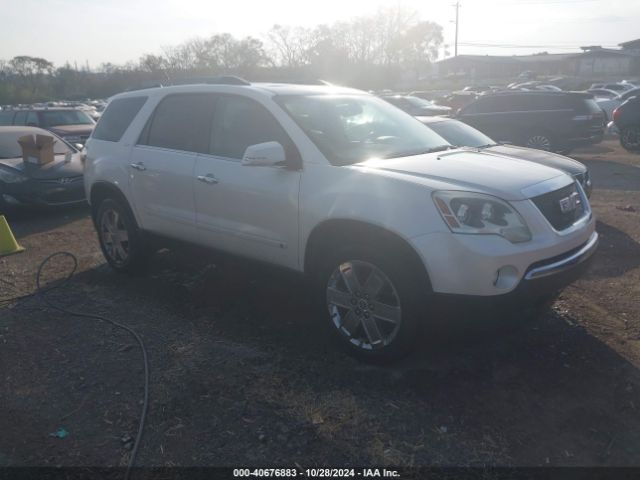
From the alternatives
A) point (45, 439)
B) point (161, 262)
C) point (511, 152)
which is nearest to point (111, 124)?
point (161, 262)

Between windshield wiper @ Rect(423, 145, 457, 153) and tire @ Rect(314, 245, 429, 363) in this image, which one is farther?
windshield wiper @ Rect(423, 145, 457, 153)

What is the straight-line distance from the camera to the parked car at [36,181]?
8734 mm

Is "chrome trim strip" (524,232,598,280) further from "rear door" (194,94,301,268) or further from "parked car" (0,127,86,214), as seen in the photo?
"parked car" (0,127,86,214)

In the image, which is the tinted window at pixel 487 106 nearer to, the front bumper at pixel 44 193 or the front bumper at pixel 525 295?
the front bumper at pixel 44 193

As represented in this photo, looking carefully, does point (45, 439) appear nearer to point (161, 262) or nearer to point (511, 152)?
point (161, 262)

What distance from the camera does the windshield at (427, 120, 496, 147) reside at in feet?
25.4

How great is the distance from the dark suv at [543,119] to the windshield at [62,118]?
1079cm

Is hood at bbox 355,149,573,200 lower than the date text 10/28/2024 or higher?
higher

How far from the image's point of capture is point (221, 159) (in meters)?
4.59

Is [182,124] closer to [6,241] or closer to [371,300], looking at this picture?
[371,300]

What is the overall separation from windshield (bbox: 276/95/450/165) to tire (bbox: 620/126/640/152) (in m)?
12.3

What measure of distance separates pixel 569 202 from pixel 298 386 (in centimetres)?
221

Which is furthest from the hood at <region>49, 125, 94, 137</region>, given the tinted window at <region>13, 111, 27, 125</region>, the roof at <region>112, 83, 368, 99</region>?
the roof at <region>112, 83, 368, 99</region>

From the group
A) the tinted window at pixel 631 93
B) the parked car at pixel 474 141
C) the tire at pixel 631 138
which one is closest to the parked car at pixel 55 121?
the parked car at pixel 474 141
